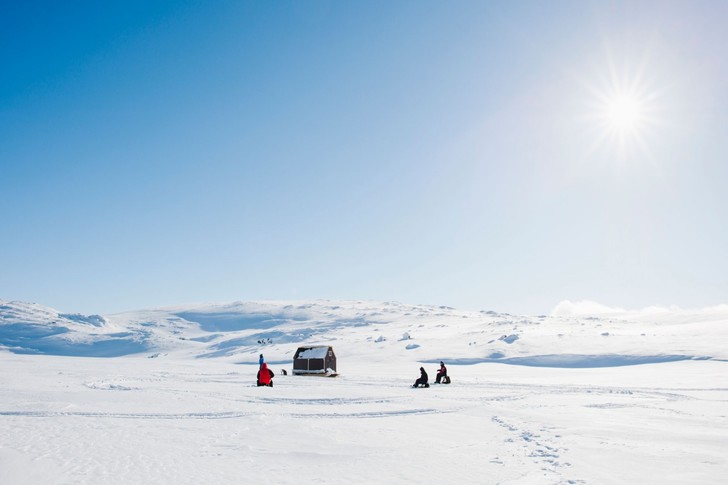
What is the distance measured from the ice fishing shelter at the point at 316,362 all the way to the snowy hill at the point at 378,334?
69.6ft

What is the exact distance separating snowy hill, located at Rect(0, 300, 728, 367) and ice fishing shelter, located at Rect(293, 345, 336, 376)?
2122 centimetres

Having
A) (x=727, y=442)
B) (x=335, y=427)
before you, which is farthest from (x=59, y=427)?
(x=727, y=442)

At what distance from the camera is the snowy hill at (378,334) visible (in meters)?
54.4

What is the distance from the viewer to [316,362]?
132 feet

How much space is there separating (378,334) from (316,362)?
172ft

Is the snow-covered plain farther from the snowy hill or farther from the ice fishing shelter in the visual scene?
the snowy hill

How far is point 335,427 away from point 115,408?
7.70 meters

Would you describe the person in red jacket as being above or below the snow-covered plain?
above

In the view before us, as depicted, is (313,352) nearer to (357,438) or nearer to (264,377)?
(264,377)

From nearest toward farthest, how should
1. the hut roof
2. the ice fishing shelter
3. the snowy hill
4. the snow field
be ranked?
the snow field
the ice fishing shelter
the hut roof
the snowy hill

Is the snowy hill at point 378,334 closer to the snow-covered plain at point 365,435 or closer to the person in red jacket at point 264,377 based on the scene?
the snow-covered plain at point 365,435

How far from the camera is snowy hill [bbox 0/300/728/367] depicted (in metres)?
54.4

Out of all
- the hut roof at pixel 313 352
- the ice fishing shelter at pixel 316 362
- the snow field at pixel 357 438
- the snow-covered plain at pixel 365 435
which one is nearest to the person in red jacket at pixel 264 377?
the snow-covered plain at pixel 365 435

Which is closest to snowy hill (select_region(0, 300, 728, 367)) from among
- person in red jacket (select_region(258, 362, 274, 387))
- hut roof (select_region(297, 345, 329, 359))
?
hut roof (select_region(297, 345, 329, 359))
